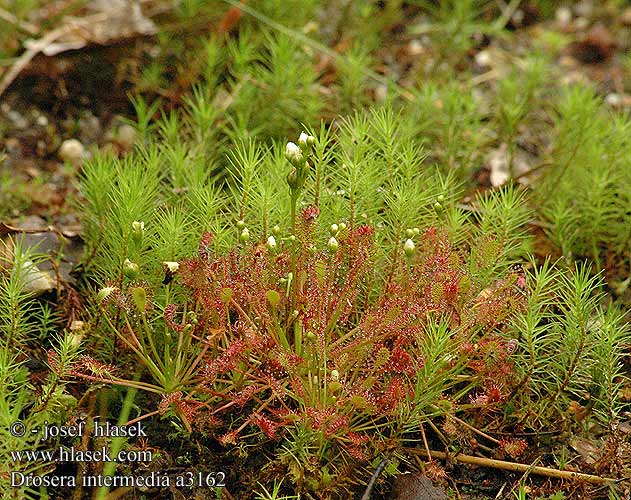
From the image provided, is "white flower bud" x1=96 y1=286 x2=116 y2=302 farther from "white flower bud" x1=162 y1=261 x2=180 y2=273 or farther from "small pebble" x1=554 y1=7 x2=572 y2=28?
"small pebble" x1=554 y1=7 x2=572 y2=28

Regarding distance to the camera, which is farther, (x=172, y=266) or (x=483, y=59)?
(x=483, y=59)

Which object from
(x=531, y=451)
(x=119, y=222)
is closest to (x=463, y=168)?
(x=531, y=451)

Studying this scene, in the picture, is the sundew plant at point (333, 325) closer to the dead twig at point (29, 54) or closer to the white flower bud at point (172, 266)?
the white flower bud at point (172, 266)

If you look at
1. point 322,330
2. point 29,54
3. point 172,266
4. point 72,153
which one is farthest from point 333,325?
point 29,54

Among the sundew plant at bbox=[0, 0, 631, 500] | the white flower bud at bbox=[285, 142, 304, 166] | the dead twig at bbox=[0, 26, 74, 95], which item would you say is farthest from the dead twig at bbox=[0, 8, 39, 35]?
the white flower bud at bbox=[285, 142, 304, 166]

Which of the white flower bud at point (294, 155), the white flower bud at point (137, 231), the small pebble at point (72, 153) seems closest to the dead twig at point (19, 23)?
the small pebble at point (72, 153)

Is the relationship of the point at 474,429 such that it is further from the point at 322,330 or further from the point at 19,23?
the point at 19,23

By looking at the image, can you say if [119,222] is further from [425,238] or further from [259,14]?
[259,14]

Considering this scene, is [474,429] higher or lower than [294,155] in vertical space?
lower
